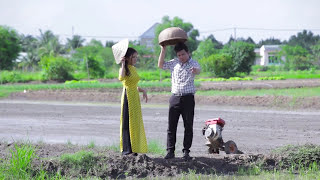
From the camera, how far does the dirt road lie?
9.71m

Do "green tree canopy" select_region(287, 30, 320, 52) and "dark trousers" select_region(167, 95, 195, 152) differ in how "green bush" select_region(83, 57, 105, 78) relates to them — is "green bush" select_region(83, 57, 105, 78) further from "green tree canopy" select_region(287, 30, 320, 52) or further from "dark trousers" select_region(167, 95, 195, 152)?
"dark trousers" select_region(167, 95, 195, 152)

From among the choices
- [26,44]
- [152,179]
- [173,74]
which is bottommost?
[152,179]

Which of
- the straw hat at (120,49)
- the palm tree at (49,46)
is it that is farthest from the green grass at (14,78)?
the straw hat at (120,49)

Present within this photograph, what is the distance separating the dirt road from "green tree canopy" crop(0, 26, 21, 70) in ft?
105

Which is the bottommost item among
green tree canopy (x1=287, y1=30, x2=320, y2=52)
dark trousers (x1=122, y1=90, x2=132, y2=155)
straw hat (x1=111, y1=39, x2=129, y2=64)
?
dark trousers (x1=122, y1=90, x2=132, y2=155)

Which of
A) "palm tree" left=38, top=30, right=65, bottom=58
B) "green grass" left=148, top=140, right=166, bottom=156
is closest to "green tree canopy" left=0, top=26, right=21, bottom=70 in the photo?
"palm tree" left=38, top=30, right=65, bottom=58

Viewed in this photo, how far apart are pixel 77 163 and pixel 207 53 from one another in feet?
124

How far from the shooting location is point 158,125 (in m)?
12.1

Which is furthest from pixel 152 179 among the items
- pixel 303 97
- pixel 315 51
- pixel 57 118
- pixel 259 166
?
pixel 315 51

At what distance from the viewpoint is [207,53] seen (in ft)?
143

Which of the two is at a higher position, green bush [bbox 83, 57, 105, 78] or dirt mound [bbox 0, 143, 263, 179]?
green bush [bbox 83, 57, 105, 78]

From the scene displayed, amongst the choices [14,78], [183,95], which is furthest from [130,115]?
[14,78]

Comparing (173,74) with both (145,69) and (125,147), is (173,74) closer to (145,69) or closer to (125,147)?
(125,147)

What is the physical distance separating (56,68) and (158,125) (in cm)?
2637
